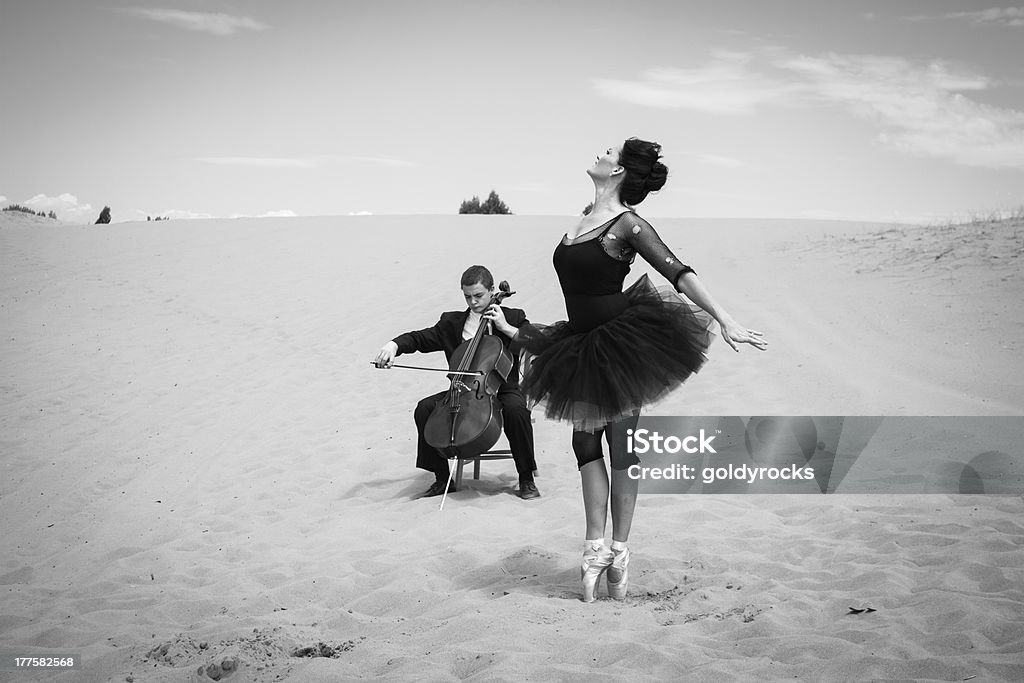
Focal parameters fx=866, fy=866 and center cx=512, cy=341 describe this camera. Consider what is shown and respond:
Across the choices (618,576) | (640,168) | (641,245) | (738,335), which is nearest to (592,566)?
(618,576)

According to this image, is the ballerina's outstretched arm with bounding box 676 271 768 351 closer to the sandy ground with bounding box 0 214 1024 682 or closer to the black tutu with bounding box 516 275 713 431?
the black tutu with bounding box 516 275 713 431

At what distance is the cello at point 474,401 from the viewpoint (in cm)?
521

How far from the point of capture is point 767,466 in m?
5.93

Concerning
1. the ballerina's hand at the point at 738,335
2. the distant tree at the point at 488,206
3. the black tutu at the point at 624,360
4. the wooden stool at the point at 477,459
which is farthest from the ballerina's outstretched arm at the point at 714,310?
the distant tree at the point at 488,206

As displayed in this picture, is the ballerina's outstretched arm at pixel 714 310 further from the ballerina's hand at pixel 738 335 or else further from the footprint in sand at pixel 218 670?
the footprint in sand at pixel 218 670

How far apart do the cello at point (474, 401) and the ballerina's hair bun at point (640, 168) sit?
5.29ft

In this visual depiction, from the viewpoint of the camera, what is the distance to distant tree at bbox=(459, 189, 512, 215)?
28094mm

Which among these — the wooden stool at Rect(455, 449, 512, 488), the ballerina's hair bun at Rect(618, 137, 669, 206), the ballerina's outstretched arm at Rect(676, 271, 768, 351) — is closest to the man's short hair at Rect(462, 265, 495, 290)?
the wooden stool at Rect(455, 449, 512, 488)

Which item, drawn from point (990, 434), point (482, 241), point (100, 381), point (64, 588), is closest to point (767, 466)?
point (990, 434)

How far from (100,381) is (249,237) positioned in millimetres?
9785

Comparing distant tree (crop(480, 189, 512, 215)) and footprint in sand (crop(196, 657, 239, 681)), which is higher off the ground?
distant tree (crop(480, 189, 512, 215))

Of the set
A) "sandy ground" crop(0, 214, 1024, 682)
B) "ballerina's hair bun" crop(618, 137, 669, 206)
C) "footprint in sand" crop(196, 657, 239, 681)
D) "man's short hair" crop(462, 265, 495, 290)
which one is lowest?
"footprint in sand" crop(196, 657, 239, 681)

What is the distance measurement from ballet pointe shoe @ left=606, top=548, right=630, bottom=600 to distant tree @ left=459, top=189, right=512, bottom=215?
81.3 ft

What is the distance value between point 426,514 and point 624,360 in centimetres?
226
